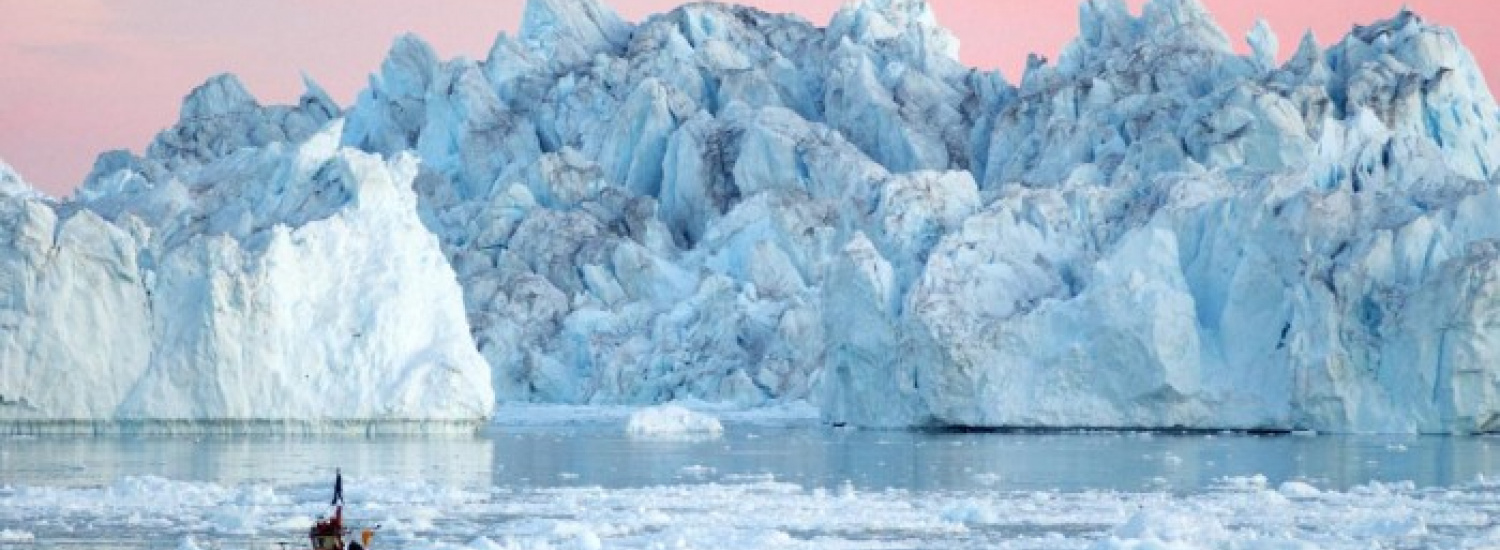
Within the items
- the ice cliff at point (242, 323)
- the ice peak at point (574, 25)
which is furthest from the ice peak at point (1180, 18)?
the ice cliff at point (242, 323)

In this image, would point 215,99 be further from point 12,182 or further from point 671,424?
point 671,424

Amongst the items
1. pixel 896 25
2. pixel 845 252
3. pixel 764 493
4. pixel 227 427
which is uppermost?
pixel 896 25

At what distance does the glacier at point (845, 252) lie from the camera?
40.9 metres

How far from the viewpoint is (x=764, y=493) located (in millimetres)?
26516

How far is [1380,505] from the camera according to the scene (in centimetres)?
2420

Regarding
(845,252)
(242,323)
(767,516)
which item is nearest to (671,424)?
(845,252)

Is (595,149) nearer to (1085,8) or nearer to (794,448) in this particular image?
(1085,8)

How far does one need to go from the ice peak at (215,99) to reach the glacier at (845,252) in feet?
23.7

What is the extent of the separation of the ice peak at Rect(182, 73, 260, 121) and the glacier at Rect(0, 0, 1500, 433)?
23.7 ft

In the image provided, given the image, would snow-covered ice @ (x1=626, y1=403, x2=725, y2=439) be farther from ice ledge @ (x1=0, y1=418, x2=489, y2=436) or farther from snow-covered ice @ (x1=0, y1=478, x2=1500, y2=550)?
snow-covered ice @ (x1=0, y1=478, x2=1500, y2=550)

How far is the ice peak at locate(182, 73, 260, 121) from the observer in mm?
81562

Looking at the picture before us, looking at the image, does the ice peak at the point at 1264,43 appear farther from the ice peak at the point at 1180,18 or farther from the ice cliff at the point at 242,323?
the ice cliff at the point at 242,323

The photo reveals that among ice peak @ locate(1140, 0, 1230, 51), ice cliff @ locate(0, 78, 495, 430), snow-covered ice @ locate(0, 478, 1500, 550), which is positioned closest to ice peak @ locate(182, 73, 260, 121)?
ice peak @ locate(1140, 0, 1230, 51)

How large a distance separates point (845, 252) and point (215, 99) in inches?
1634
